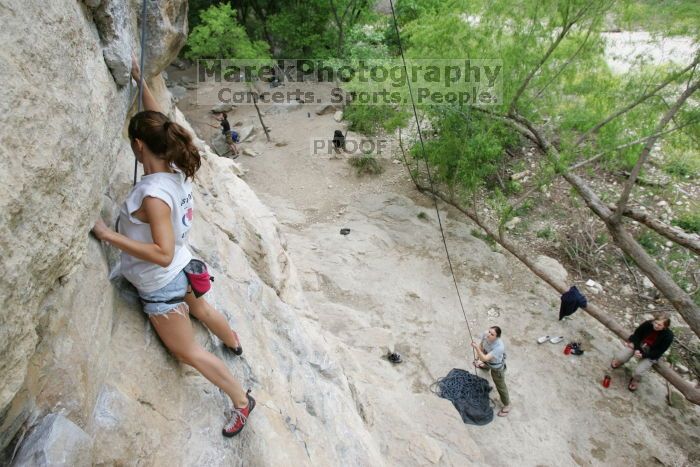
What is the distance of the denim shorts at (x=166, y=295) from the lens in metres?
2.33

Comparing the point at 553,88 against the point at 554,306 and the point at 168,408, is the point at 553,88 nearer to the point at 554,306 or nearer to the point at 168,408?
the point at 554,306

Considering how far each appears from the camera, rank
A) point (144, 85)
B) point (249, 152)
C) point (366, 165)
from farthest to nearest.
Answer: point (249, 152)
point (366, 165)
point (144, 85)

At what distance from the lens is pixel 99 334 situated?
2156mm

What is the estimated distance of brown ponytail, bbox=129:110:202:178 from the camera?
2115 millimetres

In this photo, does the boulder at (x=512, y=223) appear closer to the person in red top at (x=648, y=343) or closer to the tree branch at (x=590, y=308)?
the tree branch at (x=590, y=308)

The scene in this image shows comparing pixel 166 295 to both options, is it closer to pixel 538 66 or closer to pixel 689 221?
pixel 538 66

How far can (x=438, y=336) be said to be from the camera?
25.8ft

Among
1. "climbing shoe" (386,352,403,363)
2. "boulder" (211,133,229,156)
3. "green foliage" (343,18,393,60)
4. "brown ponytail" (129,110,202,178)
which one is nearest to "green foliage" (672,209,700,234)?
"climbing shoe" (386,352,403,363)

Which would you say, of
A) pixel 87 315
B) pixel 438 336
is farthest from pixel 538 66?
pixel 87 315

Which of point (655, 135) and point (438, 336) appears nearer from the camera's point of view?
point (655, 135)

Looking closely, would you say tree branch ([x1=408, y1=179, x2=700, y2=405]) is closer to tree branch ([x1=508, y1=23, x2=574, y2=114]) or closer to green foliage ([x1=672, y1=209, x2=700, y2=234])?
tree branch ([x1=508, y1=23, x2=574, y2=114])

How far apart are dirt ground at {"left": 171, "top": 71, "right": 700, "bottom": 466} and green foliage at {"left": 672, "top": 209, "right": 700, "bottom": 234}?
14.4 ft

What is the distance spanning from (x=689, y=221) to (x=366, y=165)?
8.46 metres

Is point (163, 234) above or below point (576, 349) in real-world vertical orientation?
above
